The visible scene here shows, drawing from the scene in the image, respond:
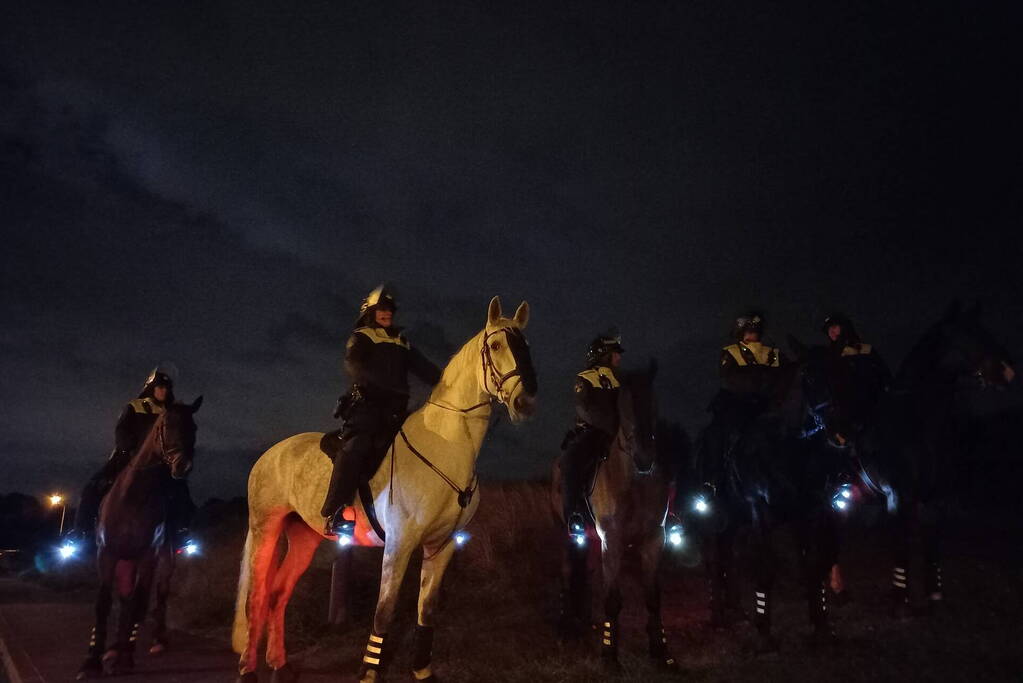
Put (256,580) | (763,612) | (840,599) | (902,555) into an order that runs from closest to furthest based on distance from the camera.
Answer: (256,580)
(763,612)
(902,555)
(840,599)

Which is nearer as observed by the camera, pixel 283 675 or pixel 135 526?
pixel 283 675

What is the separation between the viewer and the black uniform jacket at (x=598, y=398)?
23.9ft

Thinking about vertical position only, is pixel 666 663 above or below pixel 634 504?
below

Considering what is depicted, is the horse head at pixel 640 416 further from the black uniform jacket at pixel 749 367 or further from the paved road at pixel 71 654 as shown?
the paved road at pixel 71 654

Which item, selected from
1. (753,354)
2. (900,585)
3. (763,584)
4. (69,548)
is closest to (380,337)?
(753,354)

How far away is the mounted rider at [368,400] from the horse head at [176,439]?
7.66 feet

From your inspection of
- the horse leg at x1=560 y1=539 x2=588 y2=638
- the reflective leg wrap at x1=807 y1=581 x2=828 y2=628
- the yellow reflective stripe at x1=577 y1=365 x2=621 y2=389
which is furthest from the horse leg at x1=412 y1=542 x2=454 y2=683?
the reflective leg wrap at x1=807 y1=581 x2=828 y2=628

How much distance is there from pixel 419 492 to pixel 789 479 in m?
4.37

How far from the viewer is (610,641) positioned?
6.66 meters

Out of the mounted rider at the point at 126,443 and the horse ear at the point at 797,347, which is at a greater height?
the horse ear at the point at 797,347

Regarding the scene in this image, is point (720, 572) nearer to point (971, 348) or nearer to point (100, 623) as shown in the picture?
point (971, 348)

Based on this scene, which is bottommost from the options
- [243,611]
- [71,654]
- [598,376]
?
[71,654]

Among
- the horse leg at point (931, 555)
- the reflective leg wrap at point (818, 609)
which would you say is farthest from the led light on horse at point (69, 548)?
the horse leg at point (931, 555)

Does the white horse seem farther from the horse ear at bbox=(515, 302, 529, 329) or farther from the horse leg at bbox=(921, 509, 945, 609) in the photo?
the horse leg at bbox=(921, 509, 945, 609)
